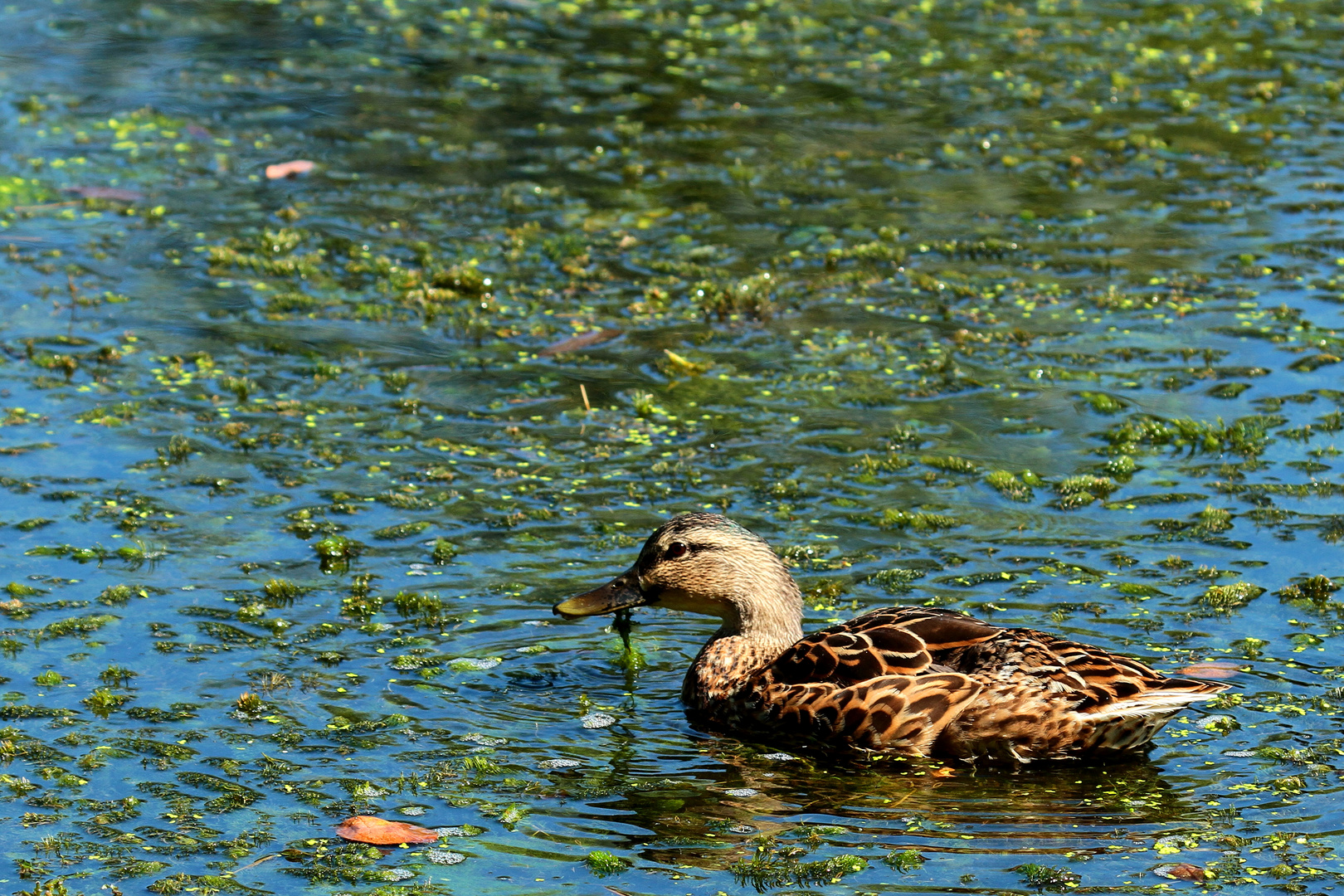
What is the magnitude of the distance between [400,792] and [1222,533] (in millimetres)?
4405

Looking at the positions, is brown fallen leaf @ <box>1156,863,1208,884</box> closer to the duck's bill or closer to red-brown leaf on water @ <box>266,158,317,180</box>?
the duck's bill

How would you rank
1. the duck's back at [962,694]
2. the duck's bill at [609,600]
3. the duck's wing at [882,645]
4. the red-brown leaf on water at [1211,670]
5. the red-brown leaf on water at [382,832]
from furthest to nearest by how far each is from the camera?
1. the duck's bill at [609,600]
2. the red-brown leaf on water at [1211,670]
3. the duck's wing at [882,645]
4. the duck's back at [962,694]
5. the red-brown leaf on water at [382,832]

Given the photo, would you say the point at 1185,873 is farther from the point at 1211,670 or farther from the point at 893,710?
the point at 1211,670

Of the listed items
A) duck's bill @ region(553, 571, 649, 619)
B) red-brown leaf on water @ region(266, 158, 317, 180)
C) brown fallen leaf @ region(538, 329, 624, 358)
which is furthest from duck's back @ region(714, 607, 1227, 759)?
red-brown leaf on water @ region(266, 158, 317, 180)

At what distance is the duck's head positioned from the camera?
7.85 meters

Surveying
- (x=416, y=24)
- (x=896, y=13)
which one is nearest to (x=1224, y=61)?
(x=896, y=13)

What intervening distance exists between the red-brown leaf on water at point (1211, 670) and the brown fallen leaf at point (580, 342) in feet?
16.4

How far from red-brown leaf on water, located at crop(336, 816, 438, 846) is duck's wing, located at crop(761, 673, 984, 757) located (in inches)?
70.6

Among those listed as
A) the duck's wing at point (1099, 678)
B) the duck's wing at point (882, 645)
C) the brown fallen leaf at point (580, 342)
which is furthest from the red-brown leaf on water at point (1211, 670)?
the brown fallen leaf at point (580, 342)

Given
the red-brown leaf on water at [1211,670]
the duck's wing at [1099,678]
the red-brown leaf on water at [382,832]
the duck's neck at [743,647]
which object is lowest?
the duck's neck at [743,647]

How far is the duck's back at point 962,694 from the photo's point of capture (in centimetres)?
685

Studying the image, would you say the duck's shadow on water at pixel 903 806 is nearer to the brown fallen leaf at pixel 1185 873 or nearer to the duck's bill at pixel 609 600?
the brown fallen leaf at pixel 1185 873

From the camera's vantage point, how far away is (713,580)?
7922 mm

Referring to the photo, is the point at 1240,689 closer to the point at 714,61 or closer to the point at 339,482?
the point at 339,482
